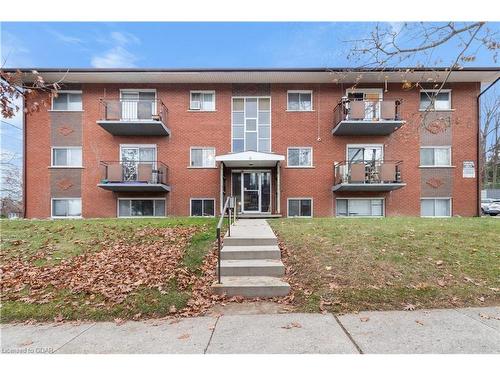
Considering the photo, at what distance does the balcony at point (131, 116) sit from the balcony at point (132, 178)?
1.80 m

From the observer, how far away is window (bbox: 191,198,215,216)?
1520 cm

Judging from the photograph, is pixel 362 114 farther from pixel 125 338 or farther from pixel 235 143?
pixel 125 338

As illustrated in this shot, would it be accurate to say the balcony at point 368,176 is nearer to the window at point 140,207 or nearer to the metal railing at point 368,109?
the metal railing at point 368,109

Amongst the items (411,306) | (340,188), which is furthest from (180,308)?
(340,188)

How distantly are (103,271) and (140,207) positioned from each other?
9714 mm

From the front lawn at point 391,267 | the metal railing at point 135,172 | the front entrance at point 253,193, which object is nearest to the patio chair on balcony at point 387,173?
the front entrance at point 253,193

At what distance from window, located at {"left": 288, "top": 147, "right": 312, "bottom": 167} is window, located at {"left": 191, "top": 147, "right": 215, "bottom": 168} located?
4.10 meters

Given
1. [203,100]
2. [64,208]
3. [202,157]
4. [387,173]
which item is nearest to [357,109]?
[387,173]

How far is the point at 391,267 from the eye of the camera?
580 centimetres

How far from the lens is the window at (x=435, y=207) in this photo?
15242 mm

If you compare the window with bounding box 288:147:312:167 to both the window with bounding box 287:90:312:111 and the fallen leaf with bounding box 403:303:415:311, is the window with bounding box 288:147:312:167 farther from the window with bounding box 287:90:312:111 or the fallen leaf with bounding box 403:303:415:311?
the fallen leaf with bounding box 403:303:415:311

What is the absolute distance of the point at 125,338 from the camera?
3.82 m

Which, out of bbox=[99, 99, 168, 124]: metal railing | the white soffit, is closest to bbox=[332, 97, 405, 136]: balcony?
the white soffit

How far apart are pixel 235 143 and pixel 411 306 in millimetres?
12084
